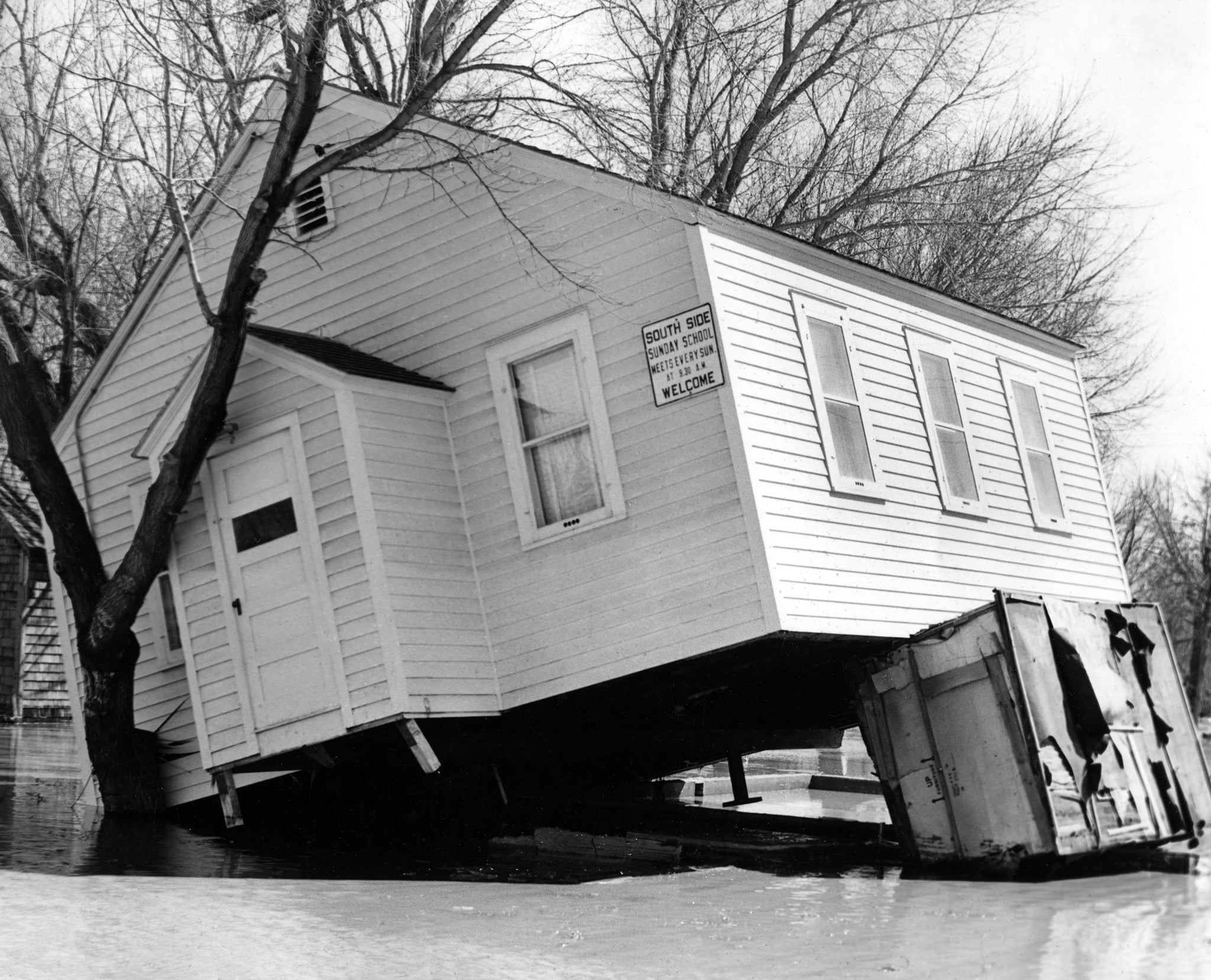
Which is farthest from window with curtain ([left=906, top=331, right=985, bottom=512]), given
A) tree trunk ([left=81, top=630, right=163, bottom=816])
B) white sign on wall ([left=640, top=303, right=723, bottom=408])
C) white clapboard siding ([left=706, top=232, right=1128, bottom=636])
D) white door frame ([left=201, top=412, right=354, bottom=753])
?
tree trunk ([left=81, top=630, right=163, bottom=816])

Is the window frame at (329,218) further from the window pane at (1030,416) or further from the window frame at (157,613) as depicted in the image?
the window pane at (1030,416)

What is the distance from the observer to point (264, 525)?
13.2 metres

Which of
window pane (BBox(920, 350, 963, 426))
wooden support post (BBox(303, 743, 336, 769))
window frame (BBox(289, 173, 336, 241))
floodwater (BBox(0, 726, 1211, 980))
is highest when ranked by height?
window frame (BBox(289, 173, 336, 241))

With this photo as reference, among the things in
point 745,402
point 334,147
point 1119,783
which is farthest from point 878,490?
point 334,147

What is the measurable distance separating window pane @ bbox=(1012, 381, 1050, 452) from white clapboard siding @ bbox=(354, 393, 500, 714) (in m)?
7.09

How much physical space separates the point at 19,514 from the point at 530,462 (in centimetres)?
1231

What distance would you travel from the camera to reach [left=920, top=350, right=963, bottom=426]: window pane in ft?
50.1

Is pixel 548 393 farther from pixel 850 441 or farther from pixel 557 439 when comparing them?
pixel 850 441

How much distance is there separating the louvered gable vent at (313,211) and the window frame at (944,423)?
20.1 feet

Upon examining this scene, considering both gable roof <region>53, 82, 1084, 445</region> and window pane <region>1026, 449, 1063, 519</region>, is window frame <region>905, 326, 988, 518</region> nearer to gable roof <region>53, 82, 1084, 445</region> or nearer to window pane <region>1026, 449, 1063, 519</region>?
gable roof <region>53, 82, 1084, 445</region>

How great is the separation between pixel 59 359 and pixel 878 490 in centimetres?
1220

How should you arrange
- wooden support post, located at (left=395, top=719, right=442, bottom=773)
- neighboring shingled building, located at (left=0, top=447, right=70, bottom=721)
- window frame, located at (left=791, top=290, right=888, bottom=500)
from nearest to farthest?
1. wooden support post, located at (left=395, top=719, right=442, bottom=773)
2. window frame, located at (left=791, top=290, right=888, bottom=500)
3. neighboring shingled building, located at (left=0, top=447, right=70, bottom=721)

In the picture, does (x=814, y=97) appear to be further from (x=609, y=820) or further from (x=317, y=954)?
(x=317, y=954)

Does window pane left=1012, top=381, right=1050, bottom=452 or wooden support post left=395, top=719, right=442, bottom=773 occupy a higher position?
window pane left=1012, top=381, right=1050, bottom=452
